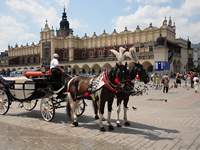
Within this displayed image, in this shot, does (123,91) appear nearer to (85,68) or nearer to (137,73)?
(137,73)

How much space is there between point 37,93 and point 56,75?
0.95 m

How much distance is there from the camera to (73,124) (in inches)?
362

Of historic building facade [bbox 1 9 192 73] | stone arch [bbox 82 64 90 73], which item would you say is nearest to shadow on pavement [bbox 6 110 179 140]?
historic building facade [bbox 1 9 192 73]

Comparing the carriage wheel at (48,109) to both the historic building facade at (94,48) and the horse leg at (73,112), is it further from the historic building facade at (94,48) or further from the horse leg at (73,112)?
the historic building facade at (94,48)

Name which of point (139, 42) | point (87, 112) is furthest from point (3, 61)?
point (87, 112)

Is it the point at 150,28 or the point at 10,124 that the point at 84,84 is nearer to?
the point at 10,124

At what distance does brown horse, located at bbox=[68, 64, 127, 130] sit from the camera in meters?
8.67

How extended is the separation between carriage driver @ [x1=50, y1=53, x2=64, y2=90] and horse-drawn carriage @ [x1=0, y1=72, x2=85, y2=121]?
0.39ft

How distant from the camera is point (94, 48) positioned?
86.4 m

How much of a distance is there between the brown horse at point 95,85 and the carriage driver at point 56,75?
73 cm

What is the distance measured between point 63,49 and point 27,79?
7952 cm

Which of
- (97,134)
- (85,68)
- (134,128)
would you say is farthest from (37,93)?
(85,68)

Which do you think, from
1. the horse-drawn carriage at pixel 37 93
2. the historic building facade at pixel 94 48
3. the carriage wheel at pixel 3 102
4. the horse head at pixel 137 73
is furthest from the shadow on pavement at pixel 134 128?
the historic building facade at pixel 94 48

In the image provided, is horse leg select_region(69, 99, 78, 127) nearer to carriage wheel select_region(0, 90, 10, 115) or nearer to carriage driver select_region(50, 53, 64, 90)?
carriage driver select_region(50, 53, 64, 90)
